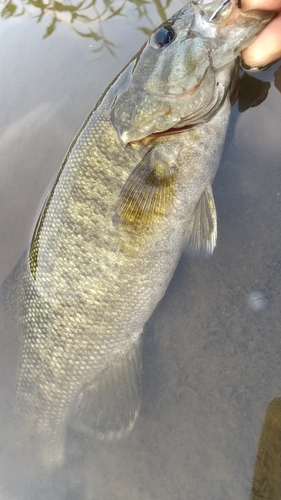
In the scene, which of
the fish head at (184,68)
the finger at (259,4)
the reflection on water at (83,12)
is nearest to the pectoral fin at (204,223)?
the fish head at (184,68)

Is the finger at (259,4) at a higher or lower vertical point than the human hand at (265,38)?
higher

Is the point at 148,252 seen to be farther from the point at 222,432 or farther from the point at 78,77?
the point at 78,77

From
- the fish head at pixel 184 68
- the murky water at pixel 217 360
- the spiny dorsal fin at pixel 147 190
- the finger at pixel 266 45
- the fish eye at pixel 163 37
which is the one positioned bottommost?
the murky water at pixel 217 360

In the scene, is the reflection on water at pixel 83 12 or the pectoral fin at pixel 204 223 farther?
the reflection on water at pixel 83 12

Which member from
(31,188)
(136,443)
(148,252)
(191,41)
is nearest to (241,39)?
(191,41)

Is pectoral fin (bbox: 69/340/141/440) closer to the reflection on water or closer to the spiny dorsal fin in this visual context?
the spiny dorsal fin

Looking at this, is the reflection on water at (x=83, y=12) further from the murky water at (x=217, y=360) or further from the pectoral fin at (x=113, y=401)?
the pectoral fin at (x=113, y=401)

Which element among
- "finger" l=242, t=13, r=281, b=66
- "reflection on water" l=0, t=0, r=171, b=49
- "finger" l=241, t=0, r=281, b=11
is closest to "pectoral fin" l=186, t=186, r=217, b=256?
"finger" l=242, t=13, r=281, b=66
